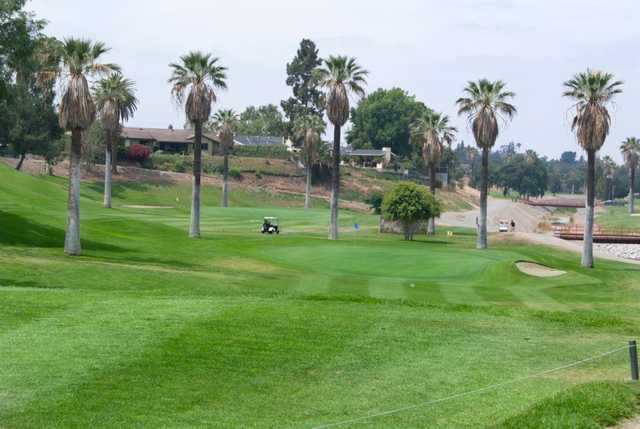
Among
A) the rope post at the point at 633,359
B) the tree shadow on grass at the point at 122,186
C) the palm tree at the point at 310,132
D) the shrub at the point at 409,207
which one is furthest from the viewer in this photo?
the palm tree at the point at 310,132

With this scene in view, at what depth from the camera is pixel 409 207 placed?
78625mm

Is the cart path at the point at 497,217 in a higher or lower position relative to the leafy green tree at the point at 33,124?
lower

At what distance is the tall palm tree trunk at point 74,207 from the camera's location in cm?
4406

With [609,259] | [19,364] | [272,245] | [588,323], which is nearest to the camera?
[19,364]

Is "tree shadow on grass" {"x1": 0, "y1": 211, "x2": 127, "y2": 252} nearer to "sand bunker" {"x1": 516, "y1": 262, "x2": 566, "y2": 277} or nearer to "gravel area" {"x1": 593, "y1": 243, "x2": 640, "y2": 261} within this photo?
"sand bunker" {"x1": 516, "y1": 262, "x2": 566, "y2": 277}

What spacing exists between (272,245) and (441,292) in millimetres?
20068

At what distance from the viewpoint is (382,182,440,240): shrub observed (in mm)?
78875

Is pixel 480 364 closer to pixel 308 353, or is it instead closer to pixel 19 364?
pixel 308 353

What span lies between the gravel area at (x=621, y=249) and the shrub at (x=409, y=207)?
20.4 meters

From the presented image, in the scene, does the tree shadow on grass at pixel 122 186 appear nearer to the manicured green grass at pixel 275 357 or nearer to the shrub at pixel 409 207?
the shrub at pixel 409 207

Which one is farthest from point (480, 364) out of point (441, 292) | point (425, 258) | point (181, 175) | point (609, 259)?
point (181, 175)

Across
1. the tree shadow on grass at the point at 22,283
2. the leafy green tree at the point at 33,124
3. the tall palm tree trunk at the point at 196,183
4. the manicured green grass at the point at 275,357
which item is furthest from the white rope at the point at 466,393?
the leafy green tree at the point at 33,124

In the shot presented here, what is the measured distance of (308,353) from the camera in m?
19.0

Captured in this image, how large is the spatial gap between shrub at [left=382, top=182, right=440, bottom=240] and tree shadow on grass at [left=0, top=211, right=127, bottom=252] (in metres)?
34.1
